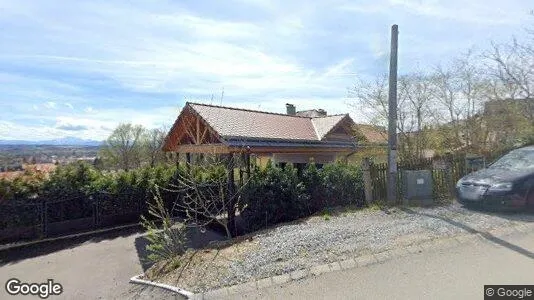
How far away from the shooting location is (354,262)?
5.44 m

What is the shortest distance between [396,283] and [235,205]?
20.4 ft

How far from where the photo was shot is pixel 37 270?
8.09m

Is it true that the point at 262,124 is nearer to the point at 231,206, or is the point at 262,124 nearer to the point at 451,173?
the point at 231,206

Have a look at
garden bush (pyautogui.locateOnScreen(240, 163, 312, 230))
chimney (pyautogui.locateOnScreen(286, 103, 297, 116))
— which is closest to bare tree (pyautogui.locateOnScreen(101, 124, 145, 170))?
chimney (pyautogui.locateOnScreen(286, 103, 297, 116))

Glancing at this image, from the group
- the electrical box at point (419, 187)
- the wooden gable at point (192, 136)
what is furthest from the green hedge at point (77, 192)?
the electrical box at point (419, 187)

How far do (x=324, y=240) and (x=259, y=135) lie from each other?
6934 millimetres

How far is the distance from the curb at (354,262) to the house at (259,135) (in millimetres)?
5868

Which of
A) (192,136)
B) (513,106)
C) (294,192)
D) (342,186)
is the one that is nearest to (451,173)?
(342,186)

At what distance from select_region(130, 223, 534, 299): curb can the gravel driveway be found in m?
0.14

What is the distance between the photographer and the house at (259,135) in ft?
39.3

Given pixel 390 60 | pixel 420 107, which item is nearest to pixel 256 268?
pixel 390 60

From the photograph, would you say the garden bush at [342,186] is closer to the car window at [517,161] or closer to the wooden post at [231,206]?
the wooden post at [231,206]

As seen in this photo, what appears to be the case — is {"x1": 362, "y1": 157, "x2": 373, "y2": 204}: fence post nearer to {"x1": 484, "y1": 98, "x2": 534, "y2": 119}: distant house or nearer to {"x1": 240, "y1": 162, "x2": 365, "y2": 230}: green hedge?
{"x1": 240, "y1": 162, "x2": 365, "y2": 230}: green hedge

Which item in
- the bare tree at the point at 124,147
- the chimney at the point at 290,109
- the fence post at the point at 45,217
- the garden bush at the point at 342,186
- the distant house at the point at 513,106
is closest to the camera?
the garden bush at the point at 342,186
